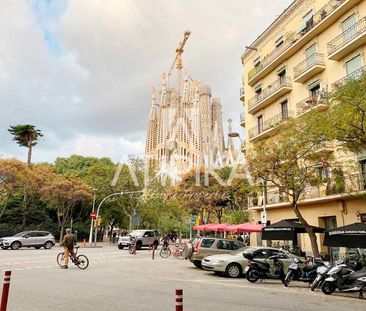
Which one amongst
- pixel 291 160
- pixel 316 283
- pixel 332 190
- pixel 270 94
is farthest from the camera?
pixel 270 94

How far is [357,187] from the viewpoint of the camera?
20797 mm

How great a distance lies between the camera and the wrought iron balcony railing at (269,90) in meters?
27.9

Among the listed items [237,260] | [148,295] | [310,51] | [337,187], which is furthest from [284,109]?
[148,295]

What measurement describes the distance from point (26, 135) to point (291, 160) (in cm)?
4440

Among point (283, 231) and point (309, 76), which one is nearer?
point (283, 231)

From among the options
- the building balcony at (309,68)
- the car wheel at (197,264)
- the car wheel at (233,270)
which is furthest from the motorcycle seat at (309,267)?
the building balcony at (309,68)

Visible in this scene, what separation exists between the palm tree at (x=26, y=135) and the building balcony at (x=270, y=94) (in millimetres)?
33724

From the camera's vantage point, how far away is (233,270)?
16031 mm

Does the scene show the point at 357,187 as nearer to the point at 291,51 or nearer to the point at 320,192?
the point at 320,192

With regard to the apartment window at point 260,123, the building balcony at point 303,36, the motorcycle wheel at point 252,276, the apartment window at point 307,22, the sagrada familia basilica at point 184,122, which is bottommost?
the motorcycle wheel at point 252,276

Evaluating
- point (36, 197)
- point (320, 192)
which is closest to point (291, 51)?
point (320, 192)

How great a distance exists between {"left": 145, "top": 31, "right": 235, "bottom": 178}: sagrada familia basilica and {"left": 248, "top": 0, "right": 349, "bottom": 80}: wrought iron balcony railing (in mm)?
71819

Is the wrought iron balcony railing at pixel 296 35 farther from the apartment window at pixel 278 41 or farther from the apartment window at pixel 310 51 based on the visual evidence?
the apartment window at pixel 310 51

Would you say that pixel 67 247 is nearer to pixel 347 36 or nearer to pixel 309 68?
pixel 309 68
